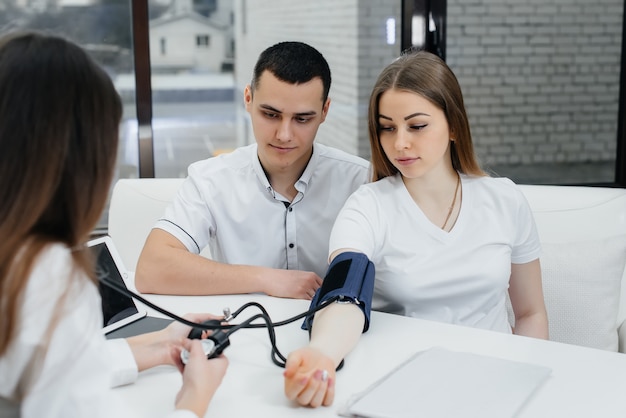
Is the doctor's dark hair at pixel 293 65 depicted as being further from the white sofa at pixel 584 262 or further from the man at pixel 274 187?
the white sofa at pixel 584 262

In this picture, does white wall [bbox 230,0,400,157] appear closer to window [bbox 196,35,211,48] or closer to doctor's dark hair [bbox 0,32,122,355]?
window [bbox 196,35,211,48]

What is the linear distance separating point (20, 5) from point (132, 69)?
64 centimetres

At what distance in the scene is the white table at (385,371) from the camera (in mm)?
1087

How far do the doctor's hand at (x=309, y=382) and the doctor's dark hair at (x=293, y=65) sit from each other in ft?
3.05

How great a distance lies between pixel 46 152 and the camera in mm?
808

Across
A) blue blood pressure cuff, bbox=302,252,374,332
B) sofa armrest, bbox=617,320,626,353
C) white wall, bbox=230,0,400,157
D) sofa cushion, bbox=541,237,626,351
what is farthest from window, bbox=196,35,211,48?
blue blood pressure cuff, bbox=302,252,374,332

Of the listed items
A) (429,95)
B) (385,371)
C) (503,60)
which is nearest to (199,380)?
(385,371)

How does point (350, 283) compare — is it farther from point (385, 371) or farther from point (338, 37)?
point (338, 37)

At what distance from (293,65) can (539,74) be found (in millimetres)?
3087

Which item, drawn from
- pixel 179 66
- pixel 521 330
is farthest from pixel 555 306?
pixel 179 66

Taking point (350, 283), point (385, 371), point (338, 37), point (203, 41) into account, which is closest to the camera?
point (385, 371)

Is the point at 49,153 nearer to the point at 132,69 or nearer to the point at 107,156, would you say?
the point at 107,156

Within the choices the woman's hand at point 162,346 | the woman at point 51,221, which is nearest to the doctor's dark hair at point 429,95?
the woman's hand at point 162,346

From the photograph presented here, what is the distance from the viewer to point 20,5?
3479mm
